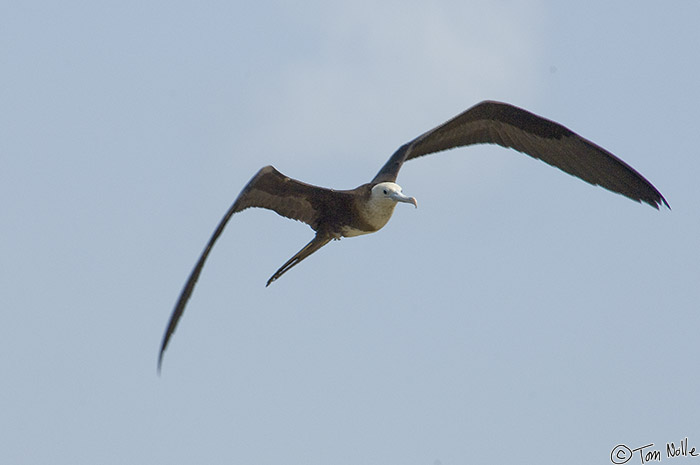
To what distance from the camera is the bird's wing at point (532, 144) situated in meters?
10.1

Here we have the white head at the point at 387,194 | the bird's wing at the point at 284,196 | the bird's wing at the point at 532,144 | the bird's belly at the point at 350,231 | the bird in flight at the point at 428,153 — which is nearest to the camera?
the bird's wing at the point at 284,196

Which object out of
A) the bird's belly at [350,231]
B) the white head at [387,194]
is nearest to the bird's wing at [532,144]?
the white head at [387,194]

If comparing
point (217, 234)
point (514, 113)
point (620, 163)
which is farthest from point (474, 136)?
point (217, 234)

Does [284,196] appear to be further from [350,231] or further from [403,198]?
[403,198]

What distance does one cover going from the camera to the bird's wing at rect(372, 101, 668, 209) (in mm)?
10078

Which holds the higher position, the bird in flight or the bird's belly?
the bird in flight

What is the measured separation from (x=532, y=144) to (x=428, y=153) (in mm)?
914

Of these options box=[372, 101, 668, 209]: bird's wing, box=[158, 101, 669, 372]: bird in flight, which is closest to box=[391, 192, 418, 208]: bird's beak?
box=[158, 101, 669, 372]: bird in flight

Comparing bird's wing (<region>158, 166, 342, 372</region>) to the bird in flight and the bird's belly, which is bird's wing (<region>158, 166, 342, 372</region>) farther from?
the bird's belly

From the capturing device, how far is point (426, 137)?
1006 centimetres

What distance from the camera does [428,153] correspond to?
10.7 meters

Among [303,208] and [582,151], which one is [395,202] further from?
[582,151]

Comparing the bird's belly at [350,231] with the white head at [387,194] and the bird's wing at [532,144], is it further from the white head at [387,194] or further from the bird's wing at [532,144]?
the bird's wing at [532,144]

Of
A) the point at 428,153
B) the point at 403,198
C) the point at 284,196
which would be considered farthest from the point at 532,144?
the point at 284,196
